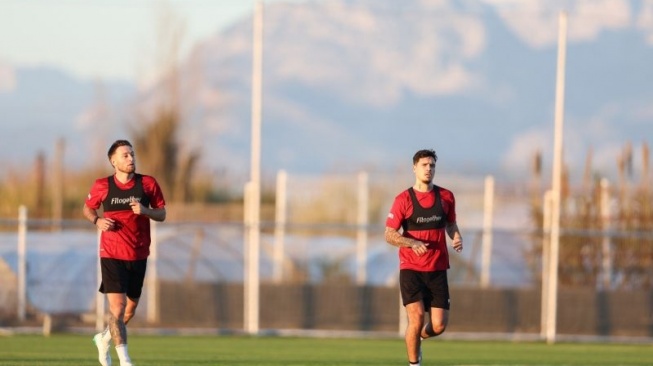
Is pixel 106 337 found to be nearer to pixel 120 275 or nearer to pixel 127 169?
pixel 120 275

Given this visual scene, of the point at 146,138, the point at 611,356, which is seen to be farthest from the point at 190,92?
the point at 611,356

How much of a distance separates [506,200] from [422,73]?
84250 mm

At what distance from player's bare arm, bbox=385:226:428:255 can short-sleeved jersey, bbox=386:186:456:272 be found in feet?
0.62

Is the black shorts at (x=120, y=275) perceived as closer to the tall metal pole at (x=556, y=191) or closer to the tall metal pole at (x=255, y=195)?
the tall metal pole at (x=255, y=195)

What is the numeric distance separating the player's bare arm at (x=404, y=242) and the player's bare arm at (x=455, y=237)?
0.97 ft

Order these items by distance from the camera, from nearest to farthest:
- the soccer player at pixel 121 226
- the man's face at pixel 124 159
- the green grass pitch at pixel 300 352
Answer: the man's face at pixel 124 159 → the soccer player at pixel 121 226 → the green grass pitch at pixel 300 352

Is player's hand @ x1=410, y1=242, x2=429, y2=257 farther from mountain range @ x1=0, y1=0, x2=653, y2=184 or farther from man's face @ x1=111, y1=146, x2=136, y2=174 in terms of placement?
mountain range @ x1=0, y1=0, x2=653, y2=184

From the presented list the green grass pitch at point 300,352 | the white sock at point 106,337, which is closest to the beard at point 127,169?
the white sock at point 106,337

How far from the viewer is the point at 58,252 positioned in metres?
30.1

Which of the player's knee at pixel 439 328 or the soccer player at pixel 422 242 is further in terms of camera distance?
the player's knee at pixel 439 328

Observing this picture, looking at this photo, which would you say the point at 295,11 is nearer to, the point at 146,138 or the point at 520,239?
the point at 146,138

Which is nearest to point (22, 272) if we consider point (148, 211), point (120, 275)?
point (120, 275)

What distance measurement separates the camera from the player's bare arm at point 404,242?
1560cm

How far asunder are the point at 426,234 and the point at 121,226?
304 cm
